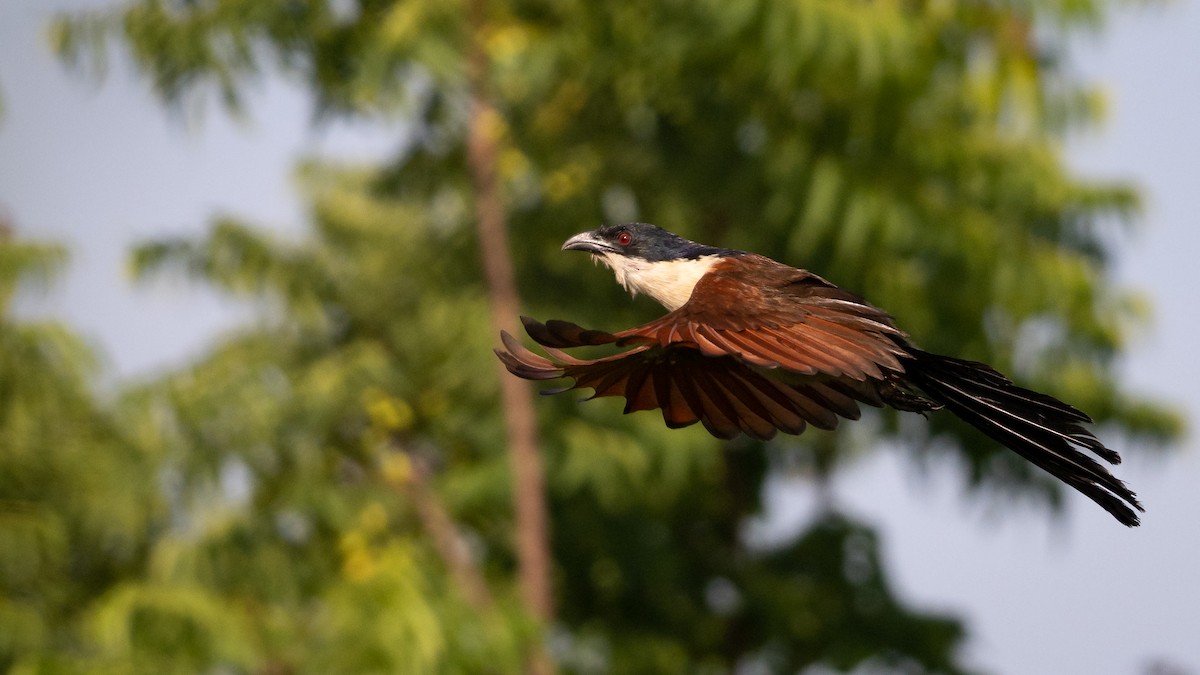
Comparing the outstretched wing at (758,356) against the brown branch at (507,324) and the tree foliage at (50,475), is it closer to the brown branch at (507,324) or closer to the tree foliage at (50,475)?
the brown branch at (507,324)

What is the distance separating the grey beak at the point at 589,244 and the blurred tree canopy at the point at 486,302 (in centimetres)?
406

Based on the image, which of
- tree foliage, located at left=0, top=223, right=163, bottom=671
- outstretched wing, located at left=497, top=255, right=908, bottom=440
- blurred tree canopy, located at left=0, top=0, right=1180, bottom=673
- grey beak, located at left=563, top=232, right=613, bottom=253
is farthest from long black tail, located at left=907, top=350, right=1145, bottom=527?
tree foliage, located at left=0, top=223, right=163, bottom=671

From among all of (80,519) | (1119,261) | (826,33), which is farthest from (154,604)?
(1119,261)

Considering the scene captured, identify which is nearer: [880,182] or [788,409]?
[788,409]

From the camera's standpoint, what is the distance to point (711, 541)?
10.0 m

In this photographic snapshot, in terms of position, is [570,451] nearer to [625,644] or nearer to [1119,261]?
[625,644]

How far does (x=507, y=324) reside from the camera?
7.75 m

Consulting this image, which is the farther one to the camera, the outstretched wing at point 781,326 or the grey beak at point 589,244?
the grey beak at point 589,244

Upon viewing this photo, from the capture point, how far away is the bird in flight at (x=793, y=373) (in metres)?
2.45

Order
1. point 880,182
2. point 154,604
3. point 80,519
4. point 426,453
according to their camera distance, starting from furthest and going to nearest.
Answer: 1. point 426,453
2. point 80,519
3. point 880,182
4. point 154,604

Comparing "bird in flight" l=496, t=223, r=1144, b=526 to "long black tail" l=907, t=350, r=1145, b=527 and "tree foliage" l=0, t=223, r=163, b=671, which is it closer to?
"long black tail" l=907, t=350, r=1145, b=527

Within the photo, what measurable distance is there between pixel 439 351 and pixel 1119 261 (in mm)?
4323

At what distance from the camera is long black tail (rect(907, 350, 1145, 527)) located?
264 centimetres

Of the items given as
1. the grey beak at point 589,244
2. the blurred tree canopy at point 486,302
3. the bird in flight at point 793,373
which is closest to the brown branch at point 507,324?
the blurred tree canopy at point 486,302
